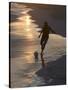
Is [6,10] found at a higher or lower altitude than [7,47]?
higher

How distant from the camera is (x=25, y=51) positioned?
2.51 metres

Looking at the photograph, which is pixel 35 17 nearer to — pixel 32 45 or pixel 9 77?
pixel 32 45

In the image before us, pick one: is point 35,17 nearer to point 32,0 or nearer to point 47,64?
point 32,0

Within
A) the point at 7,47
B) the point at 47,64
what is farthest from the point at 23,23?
the point at 47,64

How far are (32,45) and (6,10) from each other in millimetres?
449

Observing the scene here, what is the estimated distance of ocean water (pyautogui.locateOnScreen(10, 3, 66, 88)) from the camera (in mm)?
2479

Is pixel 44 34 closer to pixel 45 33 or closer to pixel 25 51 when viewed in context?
pixel 45 33

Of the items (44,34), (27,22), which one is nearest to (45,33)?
(44,34)

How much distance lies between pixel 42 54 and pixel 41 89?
37 cm

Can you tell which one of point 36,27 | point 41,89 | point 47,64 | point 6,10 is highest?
point 6,10

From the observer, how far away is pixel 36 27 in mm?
2553

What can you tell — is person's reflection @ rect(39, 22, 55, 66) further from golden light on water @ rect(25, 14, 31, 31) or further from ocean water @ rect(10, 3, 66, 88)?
golden light on water @ rect(25, 14, 31, 31)

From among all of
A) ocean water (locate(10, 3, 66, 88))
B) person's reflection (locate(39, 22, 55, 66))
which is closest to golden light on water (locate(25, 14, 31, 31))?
Answer: ocean water (locate(10, 3, 66, 88))

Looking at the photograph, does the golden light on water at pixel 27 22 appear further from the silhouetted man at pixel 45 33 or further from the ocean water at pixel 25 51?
the silhouetted man at pixel 45 33
